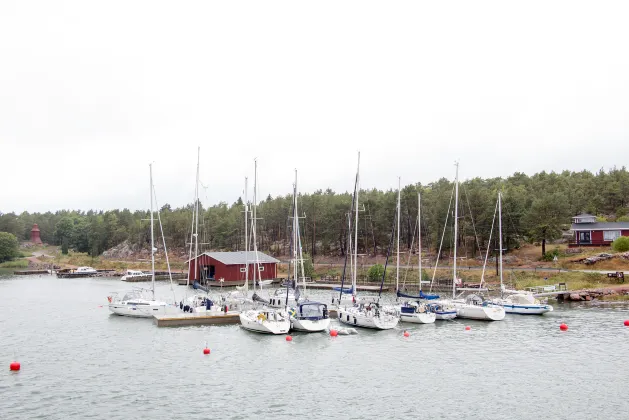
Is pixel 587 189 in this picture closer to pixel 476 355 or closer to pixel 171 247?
pixel 476 355

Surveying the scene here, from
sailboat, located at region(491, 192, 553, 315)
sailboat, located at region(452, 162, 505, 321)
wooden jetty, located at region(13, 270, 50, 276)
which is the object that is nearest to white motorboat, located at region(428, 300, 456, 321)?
sailboat, located at region(452, 162, 505, 321)

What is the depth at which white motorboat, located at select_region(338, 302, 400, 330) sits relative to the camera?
51.1m

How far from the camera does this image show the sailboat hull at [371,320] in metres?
51.1

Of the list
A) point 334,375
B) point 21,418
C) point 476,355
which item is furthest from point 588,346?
point 21,418

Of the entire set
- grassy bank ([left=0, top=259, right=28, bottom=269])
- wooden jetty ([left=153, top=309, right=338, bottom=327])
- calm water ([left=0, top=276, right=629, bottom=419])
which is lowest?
calm water ([left=0, top=276, right=629, bottom=419])

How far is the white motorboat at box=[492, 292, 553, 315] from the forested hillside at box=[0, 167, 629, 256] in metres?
10.3

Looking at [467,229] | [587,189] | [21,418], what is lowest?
[21,418]

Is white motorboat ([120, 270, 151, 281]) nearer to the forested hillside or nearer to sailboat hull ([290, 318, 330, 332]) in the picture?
the forested hillside

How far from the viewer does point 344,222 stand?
118m

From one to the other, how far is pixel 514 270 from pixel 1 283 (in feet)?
296

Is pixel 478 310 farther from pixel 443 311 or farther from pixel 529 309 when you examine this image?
pixel 529 309

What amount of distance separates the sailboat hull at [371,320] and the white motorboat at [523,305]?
15.0 meters

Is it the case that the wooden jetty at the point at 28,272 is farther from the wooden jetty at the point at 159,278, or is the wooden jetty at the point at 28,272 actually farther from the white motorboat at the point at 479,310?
the white motorboat at the point at 479,310

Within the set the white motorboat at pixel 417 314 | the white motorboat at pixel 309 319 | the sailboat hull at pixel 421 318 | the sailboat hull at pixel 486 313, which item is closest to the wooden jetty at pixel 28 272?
the white motorboat at pixel 309 319
